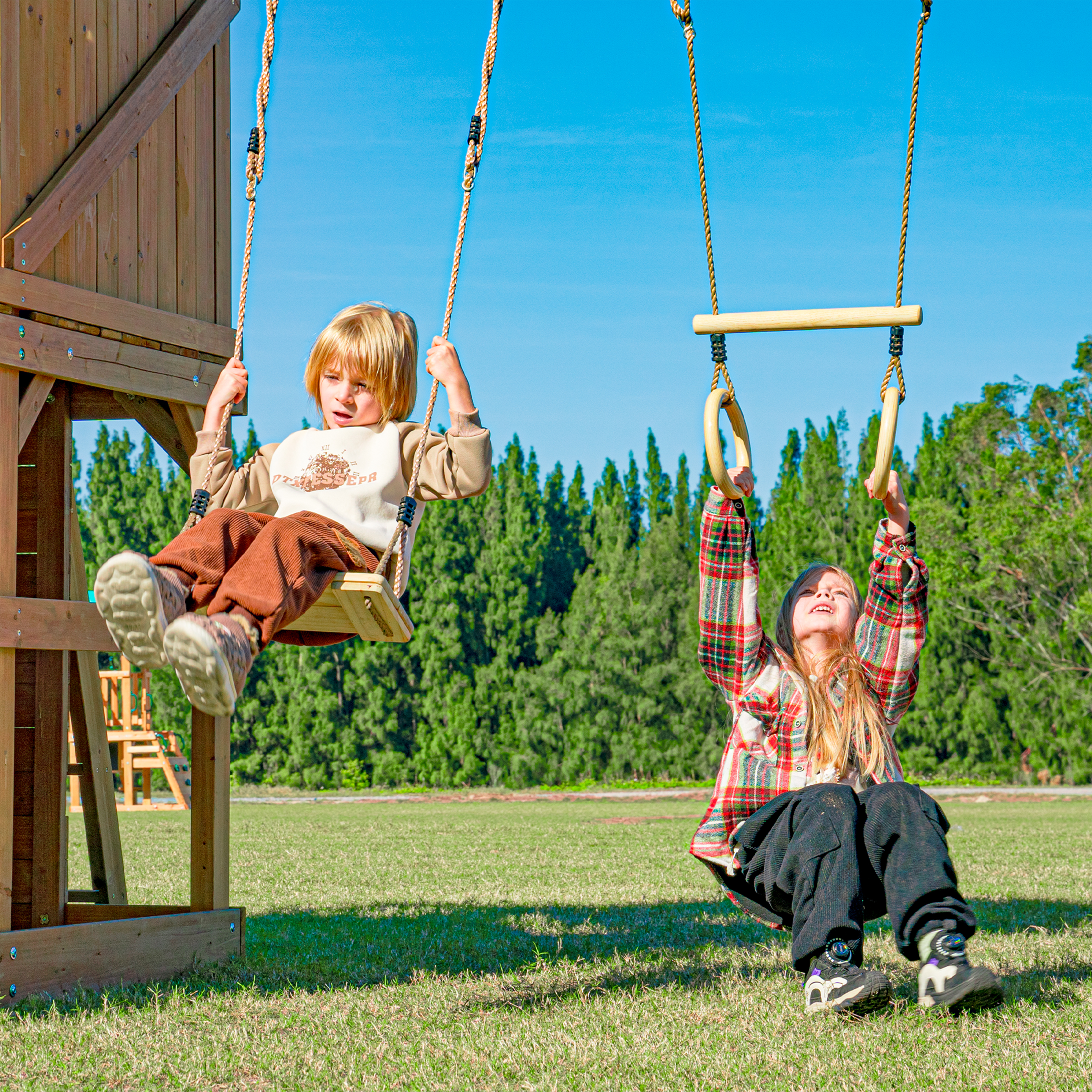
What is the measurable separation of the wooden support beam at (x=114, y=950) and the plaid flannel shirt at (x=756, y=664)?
283 centimetres

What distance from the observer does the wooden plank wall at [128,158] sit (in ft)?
19.9

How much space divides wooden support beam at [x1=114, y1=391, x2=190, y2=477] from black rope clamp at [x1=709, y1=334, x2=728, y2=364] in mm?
2973

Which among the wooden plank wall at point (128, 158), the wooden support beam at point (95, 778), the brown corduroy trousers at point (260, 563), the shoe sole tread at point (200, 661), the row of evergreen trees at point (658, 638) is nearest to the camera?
Answer: the shoe sole tread at point (200, 661)

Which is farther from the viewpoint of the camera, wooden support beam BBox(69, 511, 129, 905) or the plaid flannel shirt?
wooden support beam BBox(69, 511, 129, 905)

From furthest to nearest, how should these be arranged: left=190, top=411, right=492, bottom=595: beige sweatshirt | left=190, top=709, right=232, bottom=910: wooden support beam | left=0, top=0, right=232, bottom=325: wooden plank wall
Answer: left=190, top=709, right=232, bottom=910: wooden support beam
left=0, top=0, right=232, bottom=325: wooden plank wall
left=190, top=411, right=492, bottom=595: beige sweatshirt

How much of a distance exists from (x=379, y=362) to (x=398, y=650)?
3711 cm

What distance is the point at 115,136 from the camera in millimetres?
6410

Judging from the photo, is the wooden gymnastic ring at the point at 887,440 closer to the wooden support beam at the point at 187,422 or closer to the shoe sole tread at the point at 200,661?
the shoe sole tread at the point at 200,661

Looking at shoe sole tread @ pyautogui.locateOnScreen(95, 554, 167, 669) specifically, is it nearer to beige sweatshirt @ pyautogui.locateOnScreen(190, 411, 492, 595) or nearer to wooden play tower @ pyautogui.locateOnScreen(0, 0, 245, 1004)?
beige sweatshirt @ pyautogui.locateOnScreen(190, 411, 492, 595)

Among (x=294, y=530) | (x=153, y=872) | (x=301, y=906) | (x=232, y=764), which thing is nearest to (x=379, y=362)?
(x=294, y=530)

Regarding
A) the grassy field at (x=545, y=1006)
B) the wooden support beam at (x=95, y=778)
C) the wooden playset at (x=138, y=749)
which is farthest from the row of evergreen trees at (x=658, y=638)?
the wooden support beam at (x=95, y=778)

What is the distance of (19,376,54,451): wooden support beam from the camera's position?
5.88m

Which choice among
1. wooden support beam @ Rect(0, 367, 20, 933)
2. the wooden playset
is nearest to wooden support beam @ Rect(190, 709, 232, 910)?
wooden support beam @ Rect(0, 367, 20, 933)

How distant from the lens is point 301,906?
30.1 ft
